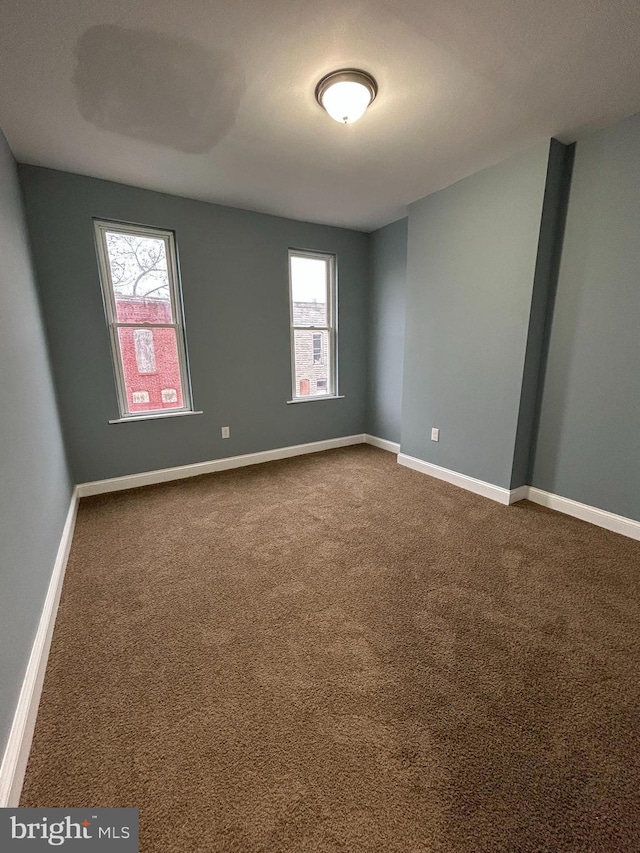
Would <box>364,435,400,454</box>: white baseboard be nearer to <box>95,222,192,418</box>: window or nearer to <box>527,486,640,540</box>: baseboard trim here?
<box>527,486,640,540</box>: baseboard trim

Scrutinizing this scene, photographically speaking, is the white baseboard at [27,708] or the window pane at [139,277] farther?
the window pane at [139,277]

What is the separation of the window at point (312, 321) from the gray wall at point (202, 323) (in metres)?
0.12

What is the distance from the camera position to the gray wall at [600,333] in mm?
2162

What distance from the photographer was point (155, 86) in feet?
5.74

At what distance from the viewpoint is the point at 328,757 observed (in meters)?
1.10

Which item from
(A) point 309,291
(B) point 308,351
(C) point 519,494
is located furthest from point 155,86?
(C) point 519,494

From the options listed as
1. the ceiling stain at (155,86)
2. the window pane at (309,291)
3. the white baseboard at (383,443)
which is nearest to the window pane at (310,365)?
the window pane at (309,291)

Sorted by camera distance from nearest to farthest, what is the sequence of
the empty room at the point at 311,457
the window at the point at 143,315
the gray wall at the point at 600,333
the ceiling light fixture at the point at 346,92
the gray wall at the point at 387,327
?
the empty room at the point at 311,457 < the ceiling light fixture at the point at 346,92 < the gray wall at the point at 600,333 < the window at the point at 143,315 < the gray wall at the point at 387,327

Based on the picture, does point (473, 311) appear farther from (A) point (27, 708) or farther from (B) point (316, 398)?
(A) point (27, 708)

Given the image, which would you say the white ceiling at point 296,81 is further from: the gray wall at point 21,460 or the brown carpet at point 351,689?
the brown carpet at point 351,689

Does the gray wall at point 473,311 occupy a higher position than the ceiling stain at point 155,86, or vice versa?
the ceiling stain at point 155,86

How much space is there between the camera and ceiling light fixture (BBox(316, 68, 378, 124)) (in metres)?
1.69

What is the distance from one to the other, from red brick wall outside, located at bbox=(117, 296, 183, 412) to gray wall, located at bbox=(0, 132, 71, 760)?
657 mm
